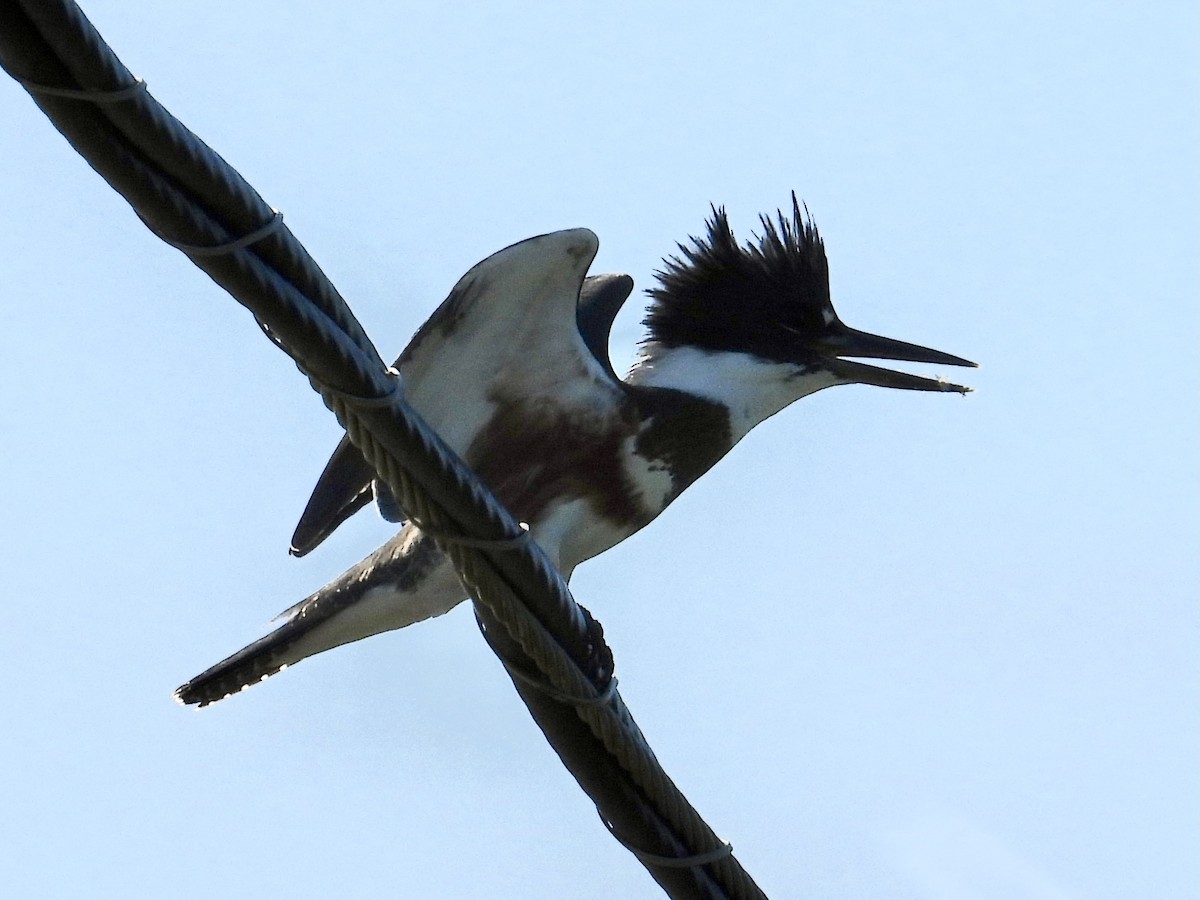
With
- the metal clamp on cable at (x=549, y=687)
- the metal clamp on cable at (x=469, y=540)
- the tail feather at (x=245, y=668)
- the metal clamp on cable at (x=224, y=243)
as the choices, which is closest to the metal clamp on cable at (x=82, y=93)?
the metal clamp on cable at (x=224, y=243)

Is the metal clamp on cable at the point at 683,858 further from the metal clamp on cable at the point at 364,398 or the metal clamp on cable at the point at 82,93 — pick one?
the metal clamp on cable at the point at 82,93

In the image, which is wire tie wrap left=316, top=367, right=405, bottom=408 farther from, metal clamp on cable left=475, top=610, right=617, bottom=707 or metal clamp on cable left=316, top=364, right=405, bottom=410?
metal clamp on cable left=475, top=610, right=617, bottom=707

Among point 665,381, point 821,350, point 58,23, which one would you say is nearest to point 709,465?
point 665,381

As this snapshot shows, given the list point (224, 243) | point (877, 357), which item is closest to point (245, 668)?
point (877, 357)

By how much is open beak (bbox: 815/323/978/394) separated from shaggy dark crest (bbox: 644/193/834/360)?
5 centimetres

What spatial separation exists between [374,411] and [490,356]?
1.51 metres

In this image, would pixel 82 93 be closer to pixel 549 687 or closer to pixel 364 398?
pixel 364 398

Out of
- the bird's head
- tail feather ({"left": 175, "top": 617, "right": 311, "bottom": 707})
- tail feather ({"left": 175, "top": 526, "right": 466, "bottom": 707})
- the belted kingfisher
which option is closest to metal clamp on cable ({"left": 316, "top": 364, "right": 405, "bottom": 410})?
the belted kingfisher

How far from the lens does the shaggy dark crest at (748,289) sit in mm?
4344

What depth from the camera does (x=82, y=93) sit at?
71.4 inches

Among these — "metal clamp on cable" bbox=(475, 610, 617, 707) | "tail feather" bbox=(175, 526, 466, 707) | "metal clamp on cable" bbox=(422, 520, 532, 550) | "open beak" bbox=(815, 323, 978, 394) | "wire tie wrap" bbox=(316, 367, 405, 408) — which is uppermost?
"open beak" bbox=(815, 323, 978, 394)

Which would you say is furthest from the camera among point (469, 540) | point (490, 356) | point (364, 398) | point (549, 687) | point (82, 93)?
point (490, 356)

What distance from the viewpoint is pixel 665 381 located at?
13.4 ft

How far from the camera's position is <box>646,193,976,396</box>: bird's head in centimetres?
432
